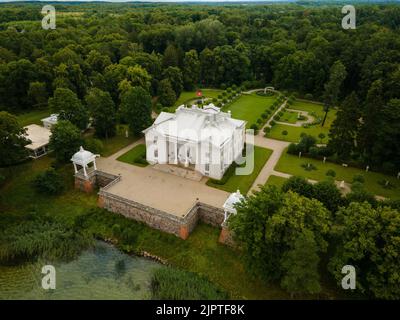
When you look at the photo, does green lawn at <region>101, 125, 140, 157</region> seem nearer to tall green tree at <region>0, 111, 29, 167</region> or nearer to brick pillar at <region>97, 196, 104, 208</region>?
tall green tree at <region>0, 111, 29, 167</region>

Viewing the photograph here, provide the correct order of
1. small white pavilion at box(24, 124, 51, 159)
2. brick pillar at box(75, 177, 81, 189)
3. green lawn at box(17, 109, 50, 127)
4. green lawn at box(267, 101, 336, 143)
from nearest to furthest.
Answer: brick pillar at box(75, 177, 81, 189) → small white pavilion at box(24, 124, 51, 159) → green lawn at box(267, 101, 336, 143) → green lawn at box(17, 109, 50, 127)

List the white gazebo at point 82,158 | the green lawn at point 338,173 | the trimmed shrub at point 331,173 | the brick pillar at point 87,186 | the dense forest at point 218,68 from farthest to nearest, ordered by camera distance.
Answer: the dense forest at point 218,68 < the trimmed shrub at point 331,173 < the brick pillar at point 87,186 < the green lawn at point 338,173 < the white gazebo at point 82,158

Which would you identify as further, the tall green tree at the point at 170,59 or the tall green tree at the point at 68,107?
the tall green tree at the point at 170,59

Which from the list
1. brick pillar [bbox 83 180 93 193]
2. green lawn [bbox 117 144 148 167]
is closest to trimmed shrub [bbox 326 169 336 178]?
green lawn [bbox 117 144 148 167]

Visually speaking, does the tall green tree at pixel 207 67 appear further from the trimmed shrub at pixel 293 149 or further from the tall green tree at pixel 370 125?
the tall green tree at pixel 370 125

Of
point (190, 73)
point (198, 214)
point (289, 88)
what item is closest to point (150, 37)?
point (190, 73)

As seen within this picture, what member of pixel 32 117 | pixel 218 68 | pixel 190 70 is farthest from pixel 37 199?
pixel 218 68

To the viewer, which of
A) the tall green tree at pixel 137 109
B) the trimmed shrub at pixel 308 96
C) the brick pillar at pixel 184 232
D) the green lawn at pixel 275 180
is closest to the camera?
the brick pillar at pixel 184 232

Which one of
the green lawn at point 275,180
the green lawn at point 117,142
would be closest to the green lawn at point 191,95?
the green lawn at point 117,142
